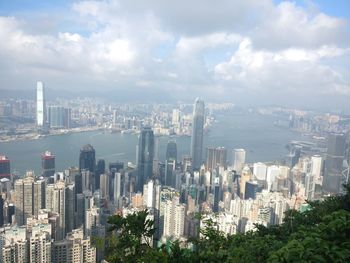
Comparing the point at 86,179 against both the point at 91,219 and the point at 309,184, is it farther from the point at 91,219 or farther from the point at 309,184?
the point at 309,184

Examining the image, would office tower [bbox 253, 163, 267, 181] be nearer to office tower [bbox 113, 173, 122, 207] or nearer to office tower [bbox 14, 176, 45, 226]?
office tower [bbox 113, 173, 122, 207]

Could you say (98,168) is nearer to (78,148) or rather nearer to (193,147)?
(78,148)

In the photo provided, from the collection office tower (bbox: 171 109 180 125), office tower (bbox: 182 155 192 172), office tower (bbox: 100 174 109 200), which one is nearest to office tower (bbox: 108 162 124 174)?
office tower (bbox: 100 174 109 200)

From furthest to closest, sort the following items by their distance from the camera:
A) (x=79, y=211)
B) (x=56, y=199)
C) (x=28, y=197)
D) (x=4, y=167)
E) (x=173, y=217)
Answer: (x=4, y=167)
(x=28, y=197)
(x=56, y=199)
(x=79, y=211)
(x=173, y=217)

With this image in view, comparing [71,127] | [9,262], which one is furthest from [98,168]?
[9,262]

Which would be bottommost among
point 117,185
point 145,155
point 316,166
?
point 117,185

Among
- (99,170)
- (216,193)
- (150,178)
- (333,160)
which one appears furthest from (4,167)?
(333,160)
